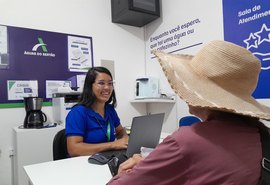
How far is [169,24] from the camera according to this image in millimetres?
3146

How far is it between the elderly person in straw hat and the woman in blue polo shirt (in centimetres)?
84

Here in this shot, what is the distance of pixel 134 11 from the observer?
3.03m

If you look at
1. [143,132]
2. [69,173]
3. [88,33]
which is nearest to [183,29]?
[88,33]

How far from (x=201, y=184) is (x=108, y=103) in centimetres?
151

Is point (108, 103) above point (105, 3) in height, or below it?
below

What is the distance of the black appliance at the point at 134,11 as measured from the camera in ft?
9.91

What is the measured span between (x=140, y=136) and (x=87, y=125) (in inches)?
22.6

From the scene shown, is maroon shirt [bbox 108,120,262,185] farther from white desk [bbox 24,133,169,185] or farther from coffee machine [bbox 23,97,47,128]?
coffee machine [bbox 23,97,47,128]

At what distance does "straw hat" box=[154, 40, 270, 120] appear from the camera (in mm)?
692

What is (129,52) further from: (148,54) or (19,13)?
(19,13)

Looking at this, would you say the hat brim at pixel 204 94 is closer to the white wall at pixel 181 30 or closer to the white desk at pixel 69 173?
the white desk at pixel 69 173

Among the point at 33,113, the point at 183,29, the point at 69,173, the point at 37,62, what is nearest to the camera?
the point at 69,173

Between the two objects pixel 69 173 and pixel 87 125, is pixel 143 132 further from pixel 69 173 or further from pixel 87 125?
pixel 87 125

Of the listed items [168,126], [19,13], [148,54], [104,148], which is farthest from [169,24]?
[104,148]
